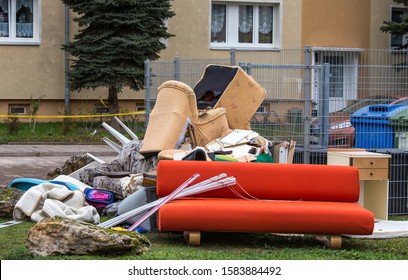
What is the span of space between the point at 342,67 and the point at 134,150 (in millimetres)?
3256

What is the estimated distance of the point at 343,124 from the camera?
1394 centimetres

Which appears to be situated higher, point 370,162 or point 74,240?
point 370,162

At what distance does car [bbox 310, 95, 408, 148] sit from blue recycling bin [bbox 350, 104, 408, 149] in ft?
0.27

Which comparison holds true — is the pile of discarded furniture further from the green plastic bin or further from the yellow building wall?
the yellow building wall

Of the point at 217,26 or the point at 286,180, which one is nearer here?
the point at 286,180

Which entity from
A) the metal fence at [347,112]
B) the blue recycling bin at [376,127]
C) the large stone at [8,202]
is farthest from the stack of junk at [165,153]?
the blue recycling bin at [376,127]

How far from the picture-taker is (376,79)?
13781 mm

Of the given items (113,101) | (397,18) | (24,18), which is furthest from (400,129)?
(397,18)

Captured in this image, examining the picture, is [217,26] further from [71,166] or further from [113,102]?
[71,166]

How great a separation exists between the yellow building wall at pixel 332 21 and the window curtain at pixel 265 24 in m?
1.20

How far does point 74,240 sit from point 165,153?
11.6 ft

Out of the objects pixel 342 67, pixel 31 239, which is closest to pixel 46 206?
pixel 31 239

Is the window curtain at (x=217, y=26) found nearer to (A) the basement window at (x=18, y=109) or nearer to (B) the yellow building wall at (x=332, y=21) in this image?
(B) the yellow building wall at (x=332, y=21)

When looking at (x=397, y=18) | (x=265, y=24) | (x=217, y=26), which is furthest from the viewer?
(x=397, y=18)
